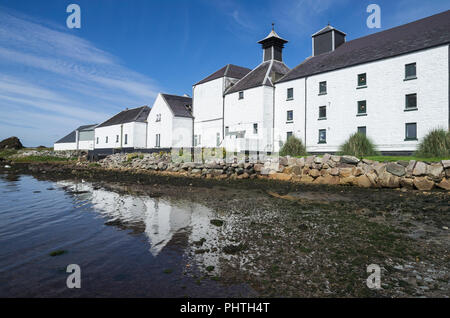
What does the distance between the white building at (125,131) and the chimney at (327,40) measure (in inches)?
1197

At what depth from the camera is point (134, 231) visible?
7301 mm

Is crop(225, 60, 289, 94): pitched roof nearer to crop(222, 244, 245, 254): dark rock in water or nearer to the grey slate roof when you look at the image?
crop(222, 244, 245, 254): dark rock in water

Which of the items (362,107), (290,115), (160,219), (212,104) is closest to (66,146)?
(212,104)

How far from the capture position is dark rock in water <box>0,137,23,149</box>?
7725 cm

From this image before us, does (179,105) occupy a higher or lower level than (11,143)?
higher

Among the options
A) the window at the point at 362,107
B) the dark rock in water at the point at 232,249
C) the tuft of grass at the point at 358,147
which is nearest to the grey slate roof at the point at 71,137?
the window at the point at 362,107

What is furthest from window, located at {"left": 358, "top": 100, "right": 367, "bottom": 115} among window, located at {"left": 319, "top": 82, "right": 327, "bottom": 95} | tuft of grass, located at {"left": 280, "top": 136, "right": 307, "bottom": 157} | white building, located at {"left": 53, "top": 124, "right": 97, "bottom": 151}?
white building, located at {"left": 53, "top": 124, "right": 97, "bottom": 151}

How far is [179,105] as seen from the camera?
141 ft

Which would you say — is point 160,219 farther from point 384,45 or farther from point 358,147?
point 384,45

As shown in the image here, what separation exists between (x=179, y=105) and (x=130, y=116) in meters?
13.3
